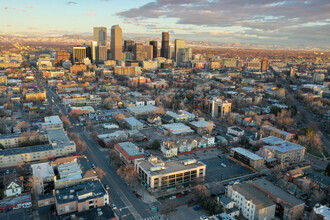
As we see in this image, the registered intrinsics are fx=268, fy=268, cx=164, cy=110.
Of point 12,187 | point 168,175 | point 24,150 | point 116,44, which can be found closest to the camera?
point 12,187

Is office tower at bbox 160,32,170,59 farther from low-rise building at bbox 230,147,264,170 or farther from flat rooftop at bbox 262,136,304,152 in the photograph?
low-rise building at bbox 230,147,264,170

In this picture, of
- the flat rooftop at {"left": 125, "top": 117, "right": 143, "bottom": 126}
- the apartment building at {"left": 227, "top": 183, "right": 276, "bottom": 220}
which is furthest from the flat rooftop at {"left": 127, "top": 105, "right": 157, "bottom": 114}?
the apartment building at {"left": 227, "top": 183, "right": 276, "bottom": 220}

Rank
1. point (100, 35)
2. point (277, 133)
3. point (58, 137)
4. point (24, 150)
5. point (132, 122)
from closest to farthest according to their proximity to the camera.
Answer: point (24, 150), point (58, 137), point (277, 133), point (132, 122), point (100, 35)

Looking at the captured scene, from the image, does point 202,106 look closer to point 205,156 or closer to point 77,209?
point 205,156

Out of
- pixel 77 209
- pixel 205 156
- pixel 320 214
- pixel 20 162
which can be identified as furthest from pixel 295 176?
pixel 20 162

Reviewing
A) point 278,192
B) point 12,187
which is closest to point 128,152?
point 12,187

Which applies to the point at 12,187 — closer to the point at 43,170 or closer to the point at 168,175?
the point at 43,170
